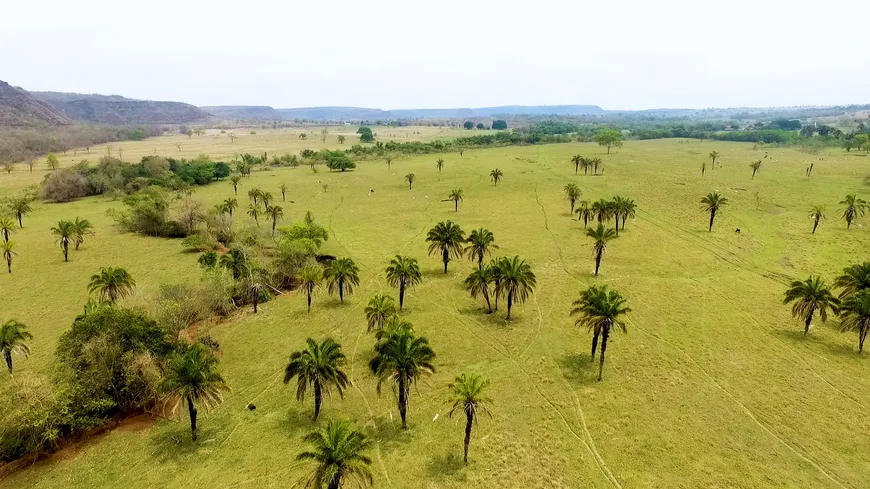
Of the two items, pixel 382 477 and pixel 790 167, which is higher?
pixel 790 167

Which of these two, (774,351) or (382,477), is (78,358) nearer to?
(382,477)

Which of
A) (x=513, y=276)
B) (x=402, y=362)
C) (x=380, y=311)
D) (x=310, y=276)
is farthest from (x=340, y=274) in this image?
(x=402, y=362)


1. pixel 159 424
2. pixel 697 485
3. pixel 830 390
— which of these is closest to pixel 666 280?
pixel 830 390

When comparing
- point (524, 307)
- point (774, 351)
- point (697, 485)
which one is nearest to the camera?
point (697, 485)

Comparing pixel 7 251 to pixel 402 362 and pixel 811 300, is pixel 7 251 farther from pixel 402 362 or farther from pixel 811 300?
pixel 811 300

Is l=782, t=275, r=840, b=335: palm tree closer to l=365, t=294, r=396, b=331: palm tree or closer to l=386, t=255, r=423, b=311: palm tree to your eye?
l=386, t=255, r=423, b=311: palm tree

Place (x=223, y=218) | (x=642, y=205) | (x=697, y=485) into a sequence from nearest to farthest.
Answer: (x=697, y=485) → (x=223, y=218) → (x=642, y=205)

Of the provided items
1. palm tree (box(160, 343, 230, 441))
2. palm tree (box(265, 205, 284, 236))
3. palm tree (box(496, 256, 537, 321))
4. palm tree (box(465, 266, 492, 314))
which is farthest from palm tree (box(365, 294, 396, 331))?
palm tree (box(265, 205, 284, 236))

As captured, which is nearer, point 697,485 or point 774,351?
point 697,485
